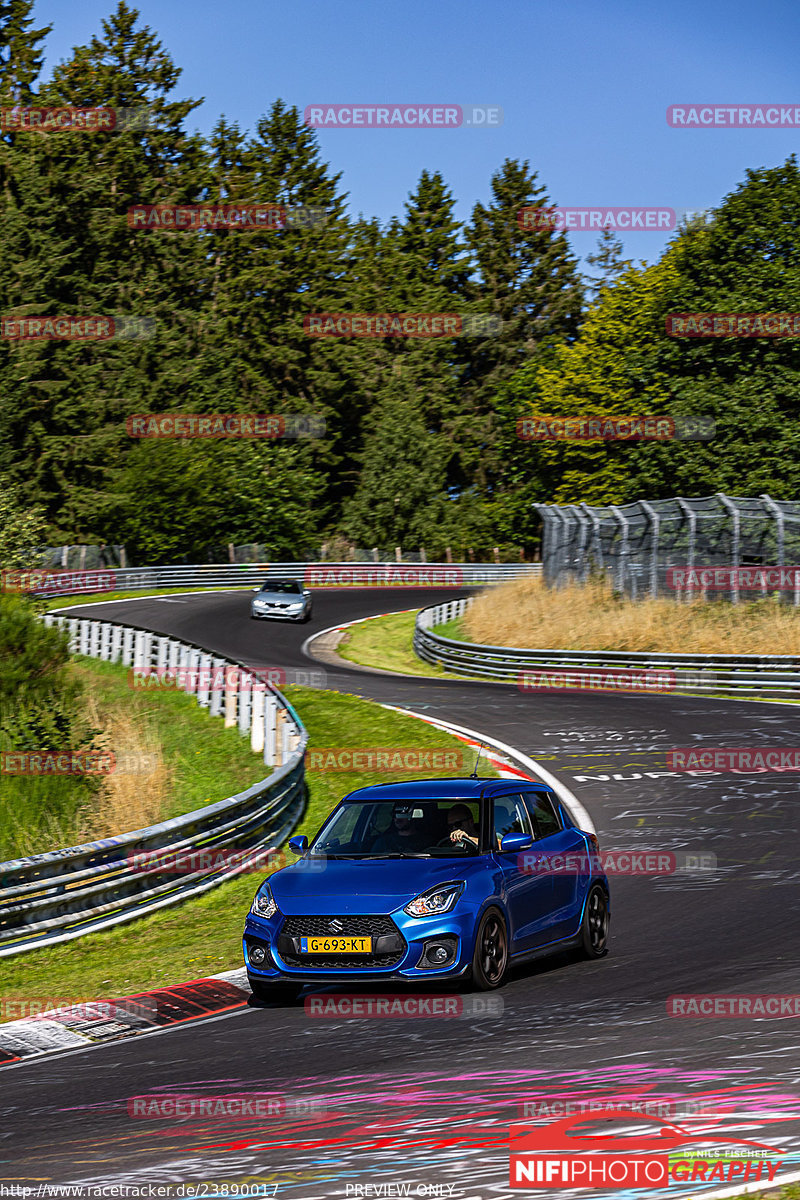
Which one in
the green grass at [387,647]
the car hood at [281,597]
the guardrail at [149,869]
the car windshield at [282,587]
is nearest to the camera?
the guardrail at [149,869]

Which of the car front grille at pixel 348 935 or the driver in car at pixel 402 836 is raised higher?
the driver in car at pixel 402 836

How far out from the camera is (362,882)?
30.7ft

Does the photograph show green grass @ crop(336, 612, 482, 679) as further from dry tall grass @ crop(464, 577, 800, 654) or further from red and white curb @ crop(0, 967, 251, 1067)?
red and white curb @ crop(0, 967, 251, 1067)

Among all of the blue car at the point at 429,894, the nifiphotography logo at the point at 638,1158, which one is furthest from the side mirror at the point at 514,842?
the nifiphotography logo at the point at 638,1158

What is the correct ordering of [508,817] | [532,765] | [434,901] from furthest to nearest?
[532,765] < [508,817] < [434,901]

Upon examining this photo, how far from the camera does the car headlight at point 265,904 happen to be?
9.41 metres

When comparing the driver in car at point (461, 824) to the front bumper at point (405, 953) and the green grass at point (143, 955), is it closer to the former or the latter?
the front bumper at point (405, 953)

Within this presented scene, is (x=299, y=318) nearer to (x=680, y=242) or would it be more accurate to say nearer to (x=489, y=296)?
(x=489, y=296)

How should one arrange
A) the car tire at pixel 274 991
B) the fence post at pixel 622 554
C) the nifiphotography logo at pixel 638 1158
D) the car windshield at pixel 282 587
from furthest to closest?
the car windshield at pixel 282 587 → the fence post at pixel 622 554 → the car tire at pixel 274 991 → the nifiphotography logo at pixel 638 1158

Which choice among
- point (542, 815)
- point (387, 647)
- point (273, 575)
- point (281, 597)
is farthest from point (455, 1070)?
point (273, 575)

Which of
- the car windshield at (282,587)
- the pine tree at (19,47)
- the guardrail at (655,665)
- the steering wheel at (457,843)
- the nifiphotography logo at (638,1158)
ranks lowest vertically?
the guardrail at (655,665)

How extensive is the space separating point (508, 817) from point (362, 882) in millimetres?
1533

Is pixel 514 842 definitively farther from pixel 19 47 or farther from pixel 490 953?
pixel 19 47

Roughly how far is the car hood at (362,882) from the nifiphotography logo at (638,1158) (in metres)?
3.31
